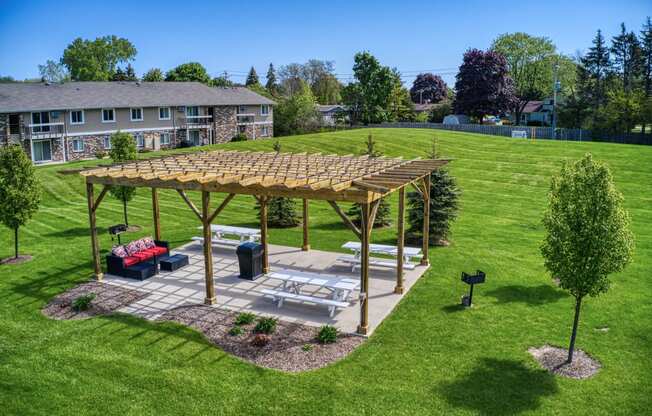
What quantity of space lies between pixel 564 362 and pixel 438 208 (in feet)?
30.2

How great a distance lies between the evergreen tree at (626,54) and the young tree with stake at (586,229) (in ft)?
227

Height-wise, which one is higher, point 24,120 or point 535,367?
point 24,120

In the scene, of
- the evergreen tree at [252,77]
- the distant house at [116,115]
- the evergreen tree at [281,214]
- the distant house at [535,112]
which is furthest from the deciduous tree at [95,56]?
the evergreen tree at [281,214]

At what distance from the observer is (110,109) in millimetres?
45812

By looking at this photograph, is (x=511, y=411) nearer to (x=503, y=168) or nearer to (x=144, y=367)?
(x=144, y=367)

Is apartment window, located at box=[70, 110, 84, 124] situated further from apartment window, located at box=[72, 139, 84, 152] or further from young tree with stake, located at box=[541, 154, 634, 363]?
young tree with stake, located at box=[541, 154, 634, 363]

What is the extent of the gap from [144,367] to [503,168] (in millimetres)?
28304

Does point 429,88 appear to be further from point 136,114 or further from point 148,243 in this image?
point 148,243

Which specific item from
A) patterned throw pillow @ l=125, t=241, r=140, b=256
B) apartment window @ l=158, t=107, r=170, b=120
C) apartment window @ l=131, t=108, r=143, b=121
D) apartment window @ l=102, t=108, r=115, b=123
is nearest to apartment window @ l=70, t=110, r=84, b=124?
apartment window @ l=102, t=108, r=115, b=123

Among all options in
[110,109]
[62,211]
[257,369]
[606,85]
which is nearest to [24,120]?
[110,109]

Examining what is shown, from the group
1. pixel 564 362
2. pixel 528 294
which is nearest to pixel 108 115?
pixel 528 294

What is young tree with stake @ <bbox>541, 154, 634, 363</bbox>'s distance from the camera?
31.4ft

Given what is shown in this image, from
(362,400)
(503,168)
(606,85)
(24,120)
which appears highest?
(606,85)

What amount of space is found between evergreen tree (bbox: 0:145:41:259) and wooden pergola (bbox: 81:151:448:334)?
3189 mm
